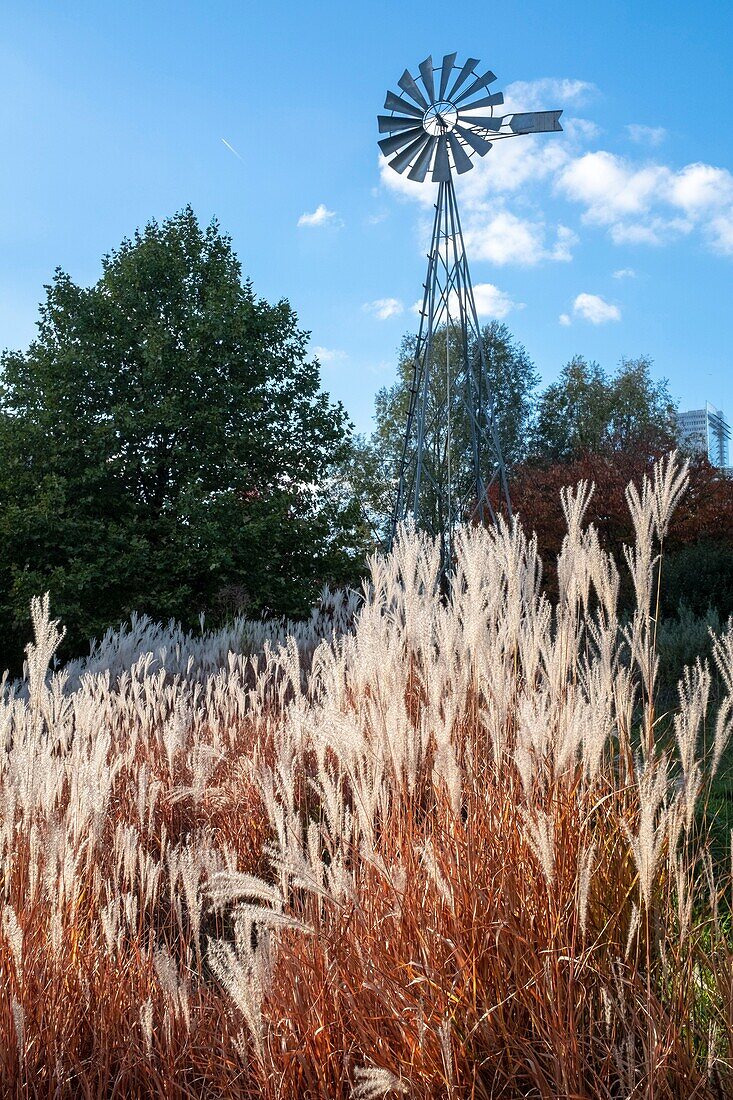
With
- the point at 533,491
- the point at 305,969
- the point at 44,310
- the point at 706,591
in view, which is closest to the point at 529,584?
the point at 305,969

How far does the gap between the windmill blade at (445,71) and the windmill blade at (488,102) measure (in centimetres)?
37

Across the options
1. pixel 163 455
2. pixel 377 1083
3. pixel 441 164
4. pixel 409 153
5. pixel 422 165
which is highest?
pixel 409 153

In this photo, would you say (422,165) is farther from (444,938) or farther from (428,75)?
(444,938)

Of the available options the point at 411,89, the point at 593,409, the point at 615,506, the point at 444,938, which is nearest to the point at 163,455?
the point at 411,89

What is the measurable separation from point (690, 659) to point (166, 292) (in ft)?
35.1

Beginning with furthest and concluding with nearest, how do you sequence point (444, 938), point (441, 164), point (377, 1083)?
point (441, 164) → point (444, 938) → point (377, 1083)

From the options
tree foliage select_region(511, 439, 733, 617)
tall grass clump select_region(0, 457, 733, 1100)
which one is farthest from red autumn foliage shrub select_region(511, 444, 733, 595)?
tall grass clump select_region(0, 457, 733, 1100)

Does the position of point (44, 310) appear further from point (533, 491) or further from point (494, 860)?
point (494, 860)

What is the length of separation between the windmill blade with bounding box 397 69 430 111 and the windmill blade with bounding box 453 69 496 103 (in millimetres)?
452

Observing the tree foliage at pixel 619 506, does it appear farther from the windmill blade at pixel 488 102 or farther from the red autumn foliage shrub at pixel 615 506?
the windmill blade at pixel 488 102

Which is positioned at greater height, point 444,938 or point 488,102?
point 488,102

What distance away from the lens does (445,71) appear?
1135cm

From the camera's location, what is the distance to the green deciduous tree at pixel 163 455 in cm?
1229

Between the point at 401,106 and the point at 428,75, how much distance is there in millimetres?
530
